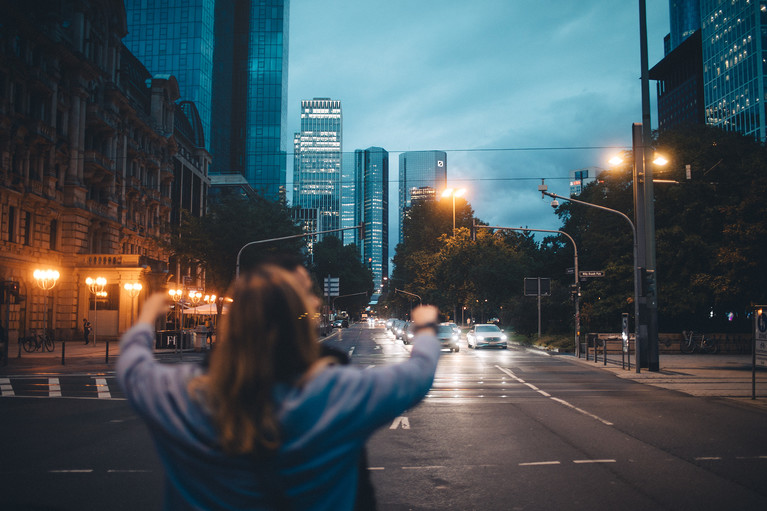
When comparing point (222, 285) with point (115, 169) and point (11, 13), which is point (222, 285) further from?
point (11, 13)

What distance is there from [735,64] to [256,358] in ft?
353

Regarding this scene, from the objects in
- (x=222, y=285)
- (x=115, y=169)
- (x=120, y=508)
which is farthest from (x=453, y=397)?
(x=115, y=169)

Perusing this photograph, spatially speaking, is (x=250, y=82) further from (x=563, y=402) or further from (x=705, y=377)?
(x=563, y=402)

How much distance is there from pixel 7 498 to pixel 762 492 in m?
7.45

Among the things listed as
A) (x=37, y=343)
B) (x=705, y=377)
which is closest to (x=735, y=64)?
(x=705, y=377)

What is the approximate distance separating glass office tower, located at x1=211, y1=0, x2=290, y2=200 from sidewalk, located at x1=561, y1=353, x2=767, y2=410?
99.1 metres

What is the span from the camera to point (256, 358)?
1.76m

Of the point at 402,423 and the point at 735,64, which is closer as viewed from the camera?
the point at 402,423

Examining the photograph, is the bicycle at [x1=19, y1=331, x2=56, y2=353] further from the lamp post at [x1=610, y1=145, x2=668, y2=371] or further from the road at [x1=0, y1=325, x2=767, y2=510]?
the lamp post at [x1=610, y1=145, x2=668, y2=371]

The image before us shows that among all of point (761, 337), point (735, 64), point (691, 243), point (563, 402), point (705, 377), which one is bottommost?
point (705, 377)

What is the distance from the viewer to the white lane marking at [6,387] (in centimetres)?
1461

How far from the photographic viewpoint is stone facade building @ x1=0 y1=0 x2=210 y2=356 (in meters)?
33.7

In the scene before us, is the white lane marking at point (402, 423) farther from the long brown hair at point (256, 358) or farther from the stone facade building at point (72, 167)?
the stone facade building at point (72, 167)

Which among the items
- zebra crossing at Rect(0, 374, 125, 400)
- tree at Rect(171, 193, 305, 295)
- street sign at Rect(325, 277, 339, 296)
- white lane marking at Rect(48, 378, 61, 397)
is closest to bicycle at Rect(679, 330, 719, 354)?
tree at Rect(171, 193, 305, 295)
